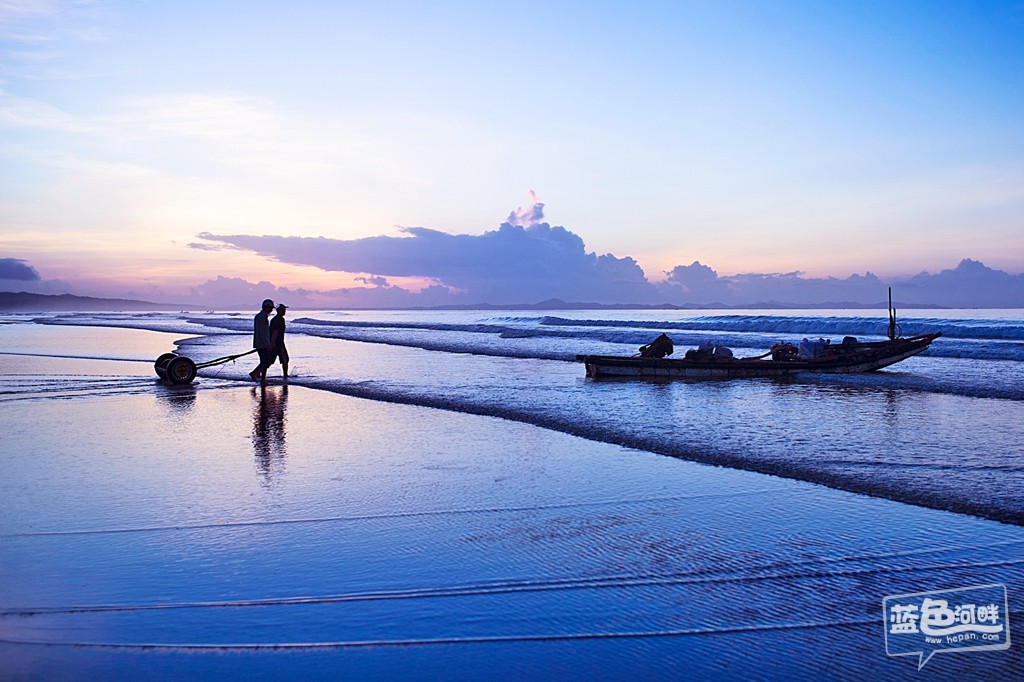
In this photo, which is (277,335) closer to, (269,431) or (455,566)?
(269,431)

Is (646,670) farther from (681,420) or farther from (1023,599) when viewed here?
(681,420)

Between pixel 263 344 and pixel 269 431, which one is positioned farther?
pixel 263 344

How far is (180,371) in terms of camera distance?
61.1 feet

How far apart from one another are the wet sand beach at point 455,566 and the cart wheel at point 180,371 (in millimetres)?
8616

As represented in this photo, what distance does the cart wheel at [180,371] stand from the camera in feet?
60.7

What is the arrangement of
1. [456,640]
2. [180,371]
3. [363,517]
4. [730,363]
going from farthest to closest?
[730,363] < [180,371] < [363,517] < [456,640]

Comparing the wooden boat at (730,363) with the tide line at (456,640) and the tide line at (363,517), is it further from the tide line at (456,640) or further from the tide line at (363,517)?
the tide line at (456,640)

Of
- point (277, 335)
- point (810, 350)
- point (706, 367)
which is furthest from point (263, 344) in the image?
point (810, 350)

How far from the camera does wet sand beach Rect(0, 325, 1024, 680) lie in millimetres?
4090

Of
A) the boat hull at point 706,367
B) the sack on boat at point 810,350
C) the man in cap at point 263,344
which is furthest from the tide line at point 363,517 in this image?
the sack on boat at point 810,350

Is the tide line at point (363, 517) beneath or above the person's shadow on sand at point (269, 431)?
beneath
